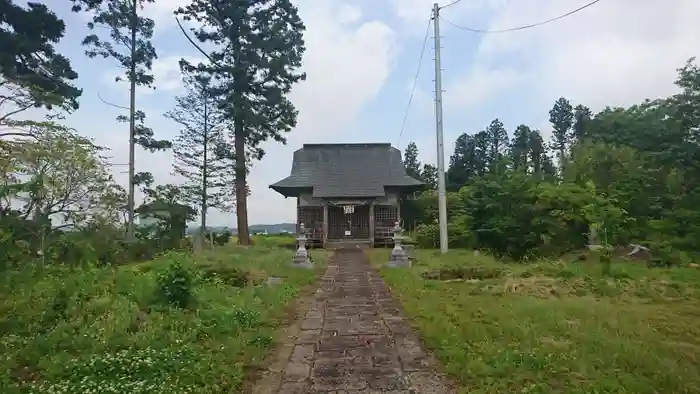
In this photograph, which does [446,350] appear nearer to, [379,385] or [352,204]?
[379,385]

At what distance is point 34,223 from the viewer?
10.0m

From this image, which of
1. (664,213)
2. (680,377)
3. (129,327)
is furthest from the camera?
(664,213)

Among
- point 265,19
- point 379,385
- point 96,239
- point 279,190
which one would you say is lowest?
point 379,385

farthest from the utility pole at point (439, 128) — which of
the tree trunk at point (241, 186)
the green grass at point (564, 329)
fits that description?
the tree trunk at point (241, 186)

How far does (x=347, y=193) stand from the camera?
2245cm

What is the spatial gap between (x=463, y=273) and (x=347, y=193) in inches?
491

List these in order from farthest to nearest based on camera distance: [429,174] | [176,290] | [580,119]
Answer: [580,119] < [429,174] < [176,290]

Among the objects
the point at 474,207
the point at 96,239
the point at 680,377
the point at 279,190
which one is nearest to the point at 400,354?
the point at 680,377

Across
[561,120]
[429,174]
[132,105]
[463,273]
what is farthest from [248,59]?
[561,120]

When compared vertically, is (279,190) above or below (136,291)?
above

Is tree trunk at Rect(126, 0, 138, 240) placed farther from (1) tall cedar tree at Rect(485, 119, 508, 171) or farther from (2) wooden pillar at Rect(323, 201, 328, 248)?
(1) tall cedar tree at Rect(485, 119, 508, 171)

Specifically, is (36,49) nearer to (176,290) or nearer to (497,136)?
(176,290)

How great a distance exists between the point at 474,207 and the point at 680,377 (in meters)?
13.2

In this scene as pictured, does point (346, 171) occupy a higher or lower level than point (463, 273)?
higher
